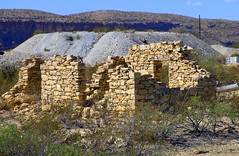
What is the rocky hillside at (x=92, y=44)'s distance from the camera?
3691 centimetres

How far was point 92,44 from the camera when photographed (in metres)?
41.4

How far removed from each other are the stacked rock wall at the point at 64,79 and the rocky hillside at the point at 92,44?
1912cm

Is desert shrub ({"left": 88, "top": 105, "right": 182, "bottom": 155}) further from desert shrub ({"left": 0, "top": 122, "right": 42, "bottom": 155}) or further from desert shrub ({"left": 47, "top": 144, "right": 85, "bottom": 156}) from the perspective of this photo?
desert shrub ({"left": 0, "top": 122, "right": 42, "bottom": 155})

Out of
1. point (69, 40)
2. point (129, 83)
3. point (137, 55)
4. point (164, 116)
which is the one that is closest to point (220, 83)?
point (137, 55)

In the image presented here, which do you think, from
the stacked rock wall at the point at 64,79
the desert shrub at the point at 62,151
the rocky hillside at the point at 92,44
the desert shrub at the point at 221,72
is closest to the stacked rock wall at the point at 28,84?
the stacked rock wall at the point at 64,79

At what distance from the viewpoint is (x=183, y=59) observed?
1577 centimetres

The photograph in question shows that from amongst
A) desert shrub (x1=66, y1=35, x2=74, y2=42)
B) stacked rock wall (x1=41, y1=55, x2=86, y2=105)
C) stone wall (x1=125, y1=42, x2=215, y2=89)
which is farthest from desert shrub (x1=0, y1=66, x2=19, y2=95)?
desert shrub (x1=66, y1=35, x2=74, y2=42)

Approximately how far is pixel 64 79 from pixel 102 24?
68.3 metres

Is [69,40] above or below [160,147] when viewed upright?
above

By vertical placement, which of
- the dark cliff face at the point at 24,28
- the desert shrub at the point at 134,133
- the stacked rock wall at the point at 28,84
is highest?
the dark cliff face at the point at 24,28

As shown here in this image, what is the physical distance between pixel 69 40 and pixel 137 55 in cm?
2757

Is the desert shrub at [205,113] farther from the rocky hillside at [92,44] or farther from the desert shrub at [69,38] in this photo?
the desert shrub at [69,38]

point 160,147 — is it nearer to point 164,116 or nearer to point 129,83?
point 164,116

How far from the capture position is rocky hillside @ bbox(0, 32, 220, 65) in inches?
1453
